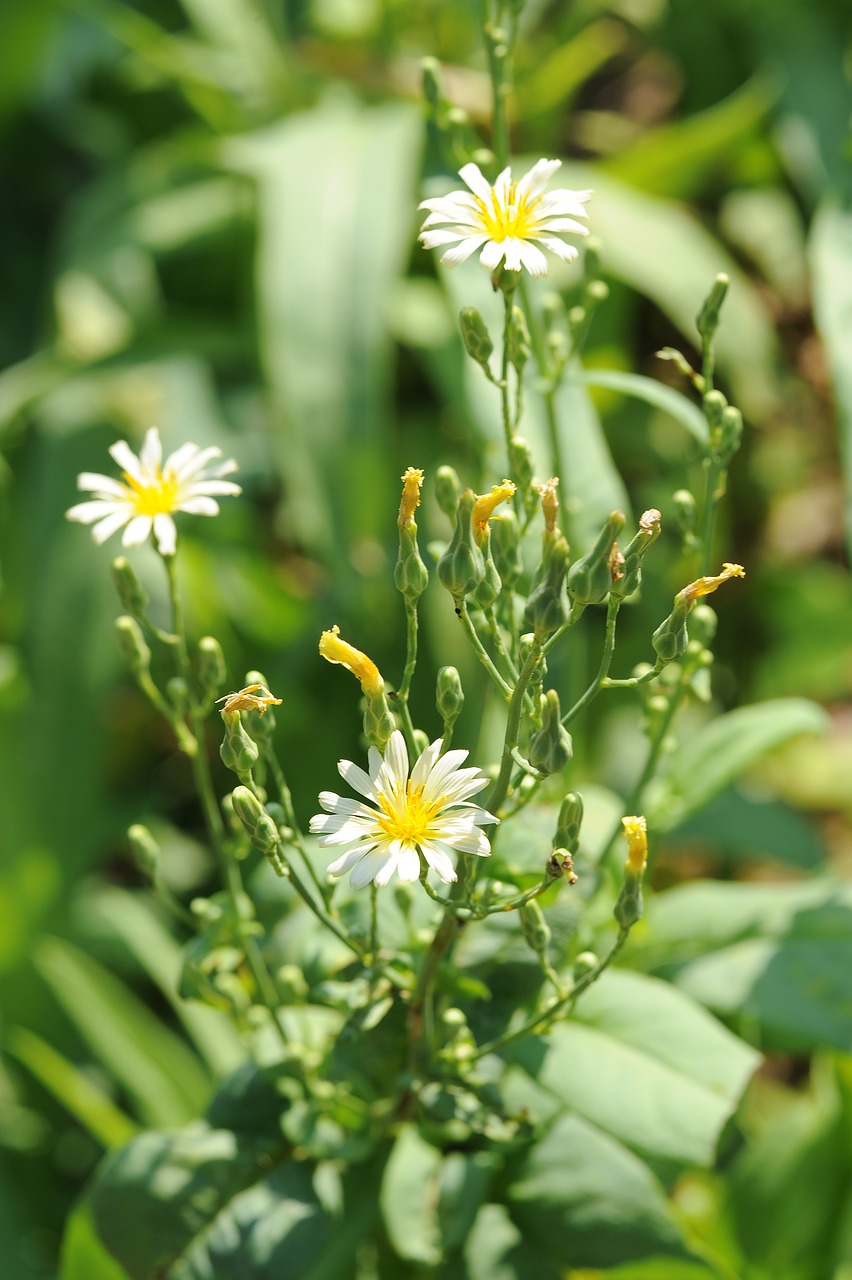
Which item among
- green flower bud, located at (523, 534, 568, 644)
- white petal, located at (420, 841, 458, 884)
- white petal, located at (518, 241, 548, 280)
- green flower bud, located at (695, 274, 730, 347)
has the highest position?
green flower bud, located at (695, 274, 730, 347)

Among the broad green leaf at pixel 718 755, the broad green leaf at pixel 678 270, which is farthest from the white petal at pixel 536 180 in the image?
the broad green leaf at pixel 678 270

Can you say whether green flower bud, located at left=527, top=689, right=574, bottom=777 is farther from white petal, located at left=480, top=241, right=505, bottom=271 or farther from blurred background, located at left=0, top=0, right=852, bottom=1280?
blurred background, located at left=0, top=0, right=852, bottom=1280

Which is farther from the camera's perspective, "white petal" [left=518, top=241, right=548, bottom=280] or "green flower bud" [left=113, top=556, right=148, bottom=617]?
"green flower bud" [left=113, top=556, right=148, bottom=617]

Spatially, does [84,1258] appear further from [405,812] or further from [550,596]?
[550,596]

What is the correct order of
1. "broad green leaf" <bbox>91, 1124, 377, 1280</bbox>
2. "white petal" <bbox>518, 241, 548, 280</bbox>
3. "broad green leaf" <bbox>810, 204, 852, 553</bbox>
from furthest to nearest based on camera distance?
"broad green leaf" <bbox>810, 204, 852, 553</bbox> < "broad green leaf" <bbox>91, 1124, 377, 1280</bbox> < "white petal" <bbox>518, 241, 548, 280</bbox>

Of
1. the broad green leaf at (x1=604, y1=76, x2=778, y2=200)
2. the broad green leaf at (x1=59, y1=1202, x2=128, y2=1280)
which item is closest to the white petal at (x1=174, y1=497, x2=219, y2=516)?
the broad green leaf at (x1=59, y1=1202, x2=128, y2=1280)

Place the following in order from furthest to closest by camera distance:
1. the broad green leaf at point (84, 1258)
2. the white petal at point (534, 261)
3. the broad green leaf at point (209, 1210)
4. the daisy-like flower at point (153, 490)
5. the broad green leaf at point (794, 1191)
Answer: the broad green leaf at point (794, 1191) < the broad green leaf at point (84, 1258) < the broad green leaf at point (209, 1210) < the daisy-like flower at point (153, 490) < the white petal at point (534, 261)

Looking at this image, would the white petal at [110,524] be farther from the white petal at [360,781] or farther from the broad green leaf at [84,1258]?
the broad green leaf at [84,1258]
